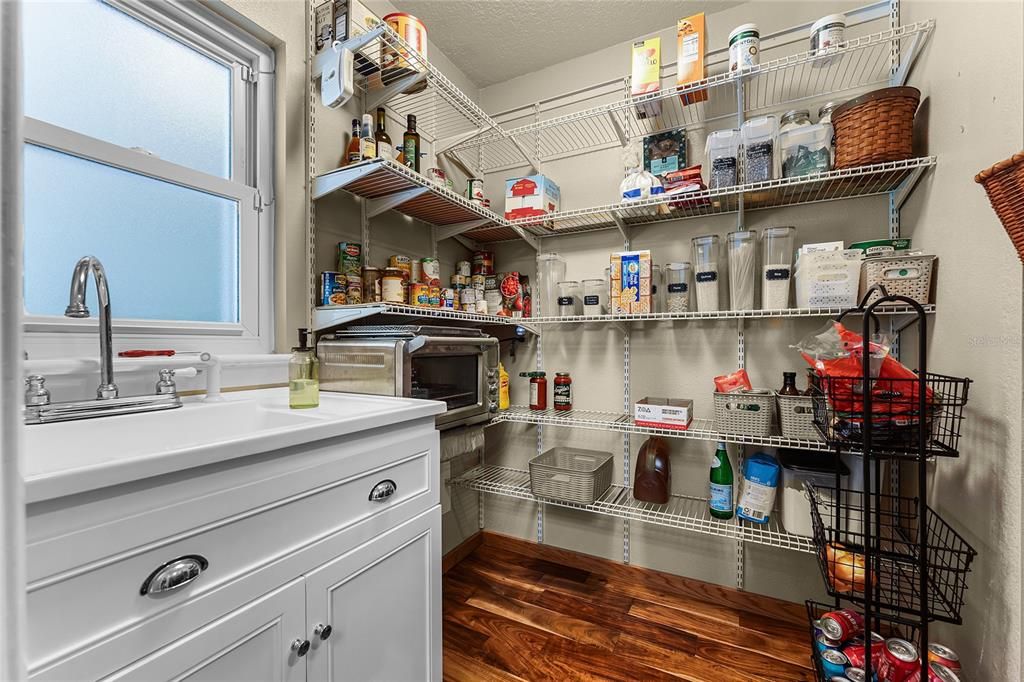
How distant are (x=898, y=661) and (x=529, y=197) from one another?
202cm

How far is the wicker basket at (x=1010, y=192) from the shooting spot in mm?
672

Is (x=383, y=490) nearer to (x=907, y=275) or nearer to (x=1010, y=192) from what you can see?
(x=1010, y=192)

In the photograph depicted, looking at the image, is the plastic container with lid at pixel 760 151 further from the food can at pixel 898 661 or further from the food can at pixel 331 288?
the food can at pixel 331 288

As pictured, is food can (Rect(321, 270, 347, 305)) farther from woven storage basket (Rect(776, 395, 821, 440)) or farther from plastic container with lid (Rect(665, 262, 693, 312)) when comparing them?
woven storage basket (Rect(776, 395, 821, 440))

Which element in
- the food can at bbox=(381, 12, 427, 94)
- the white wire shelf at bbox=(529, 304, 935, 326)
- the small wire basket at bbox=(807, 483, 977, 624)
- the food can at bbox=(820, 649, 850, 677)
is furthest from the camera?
the food can at bbox=(381, 12, 427, 94)

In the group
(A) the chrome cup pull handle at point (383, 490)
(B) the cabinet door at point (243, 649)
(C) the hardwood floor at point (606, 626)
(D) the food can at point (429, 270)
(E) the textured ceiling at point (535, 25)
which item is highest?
(E) the textured ceiling at point (535, 25)

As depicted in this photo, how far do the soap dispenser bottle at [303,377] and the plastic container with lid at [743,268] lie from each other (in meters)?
1.55

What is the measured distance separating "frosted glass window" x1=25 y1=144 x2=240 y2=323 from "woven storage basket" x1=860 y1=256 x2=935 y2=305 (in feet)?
6.91

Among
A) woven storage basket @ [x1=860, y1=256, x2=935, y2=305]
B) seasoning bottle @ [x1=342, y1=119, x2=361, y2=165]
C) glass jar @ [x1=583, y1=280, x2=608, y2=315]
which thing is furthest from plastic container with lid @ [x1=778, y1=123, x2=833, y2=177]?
seasoning bottle @ [x1=342, y1=119, x2=361, y2=165]

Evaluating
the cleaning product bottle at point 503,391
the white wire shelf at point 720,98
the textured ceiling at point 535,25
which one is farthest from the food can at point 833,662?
the textured ceiling at point 535,25

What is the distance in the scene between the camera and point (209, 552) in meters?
0.71

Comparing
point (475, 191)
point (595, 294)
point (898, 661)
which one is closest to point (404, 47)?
point (475, 191)

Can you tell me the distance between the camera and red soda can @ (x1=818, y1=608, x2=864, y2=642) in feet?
4.17

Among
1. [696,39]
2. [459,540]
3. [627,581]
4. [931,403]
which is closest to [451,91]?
[696,39]
